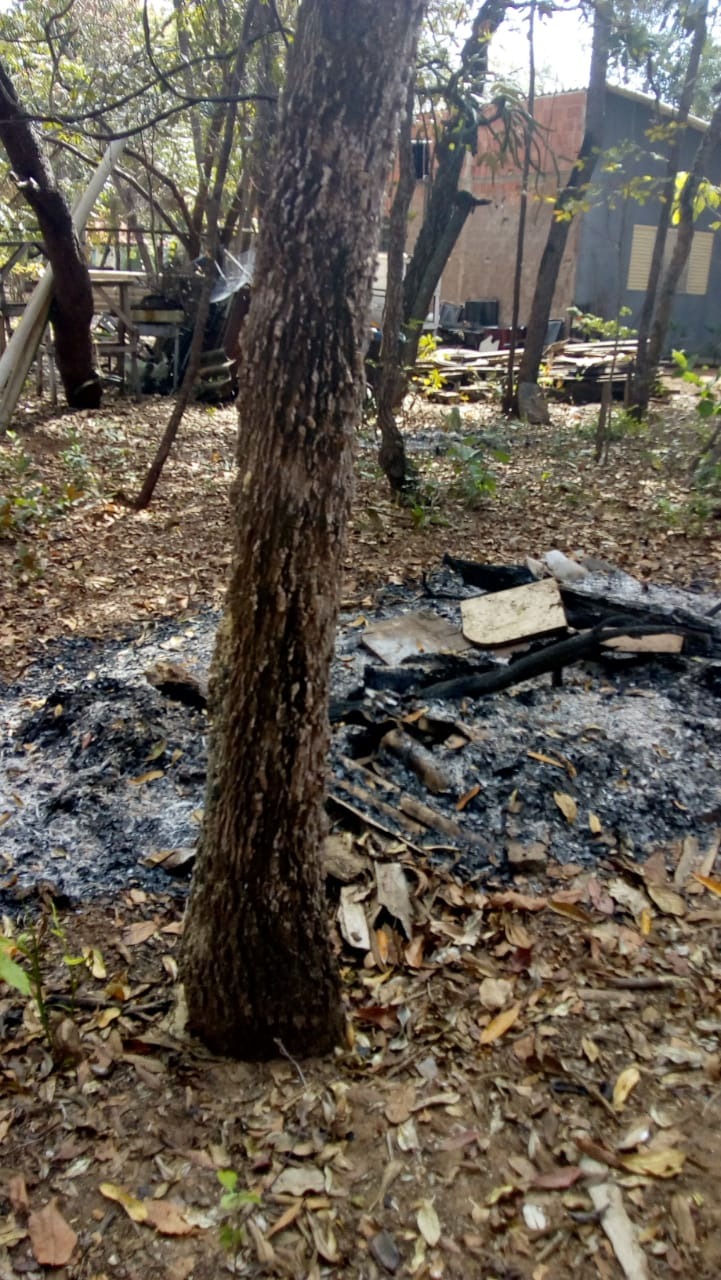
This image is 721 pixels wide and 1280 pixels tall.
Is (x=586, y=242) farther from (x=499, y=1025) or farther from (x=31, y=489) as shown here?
(x=499, y=1025)

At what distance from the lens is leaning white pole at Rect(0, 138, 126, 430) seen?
9.68 m

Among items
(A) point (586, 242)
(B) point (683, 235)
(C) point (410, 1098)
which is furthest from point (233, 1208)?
(A) point (586, 242)

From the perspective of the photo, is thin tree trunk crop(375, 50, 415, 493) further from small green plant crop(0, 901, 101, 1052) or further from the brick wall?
the brick wall

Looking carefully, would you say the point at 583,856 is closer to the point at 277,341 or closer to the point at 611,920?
the point at 611,920

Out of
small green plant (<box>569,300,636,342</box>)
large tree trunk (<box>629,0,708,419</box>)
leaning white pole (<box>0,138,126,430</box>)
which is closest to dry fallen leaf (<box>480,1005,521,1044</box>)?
leaning white pole (<box>0,138,126,430</box>)

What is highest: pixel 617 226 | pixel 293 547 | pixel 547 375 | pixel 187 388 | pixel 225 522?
pixel 617 226

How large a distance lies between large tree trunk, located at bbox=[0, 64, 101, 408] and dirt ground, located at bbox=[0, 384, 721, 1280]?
27.8 ft

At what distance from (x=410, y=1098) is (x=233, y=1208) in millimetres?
554

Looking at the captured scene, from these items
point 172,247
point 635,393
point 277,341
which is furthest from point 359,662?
point 172,247

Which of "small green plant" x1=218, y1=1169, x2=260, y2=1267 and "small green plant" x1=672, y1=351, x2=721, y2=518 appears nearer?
"small green plant" x1=218, y1=1169, x2=260, y2=1267

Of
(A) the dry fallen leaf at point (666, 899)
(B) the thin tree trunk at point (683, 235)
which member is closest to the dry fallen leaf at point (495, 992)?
(A) the dry fallen leaf at point (666, 899)

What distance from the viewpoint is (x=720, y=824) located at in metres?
3.73

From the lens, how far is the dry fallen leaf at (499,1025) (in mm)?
2678

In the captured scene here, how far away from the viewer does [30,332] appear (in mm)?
10141
